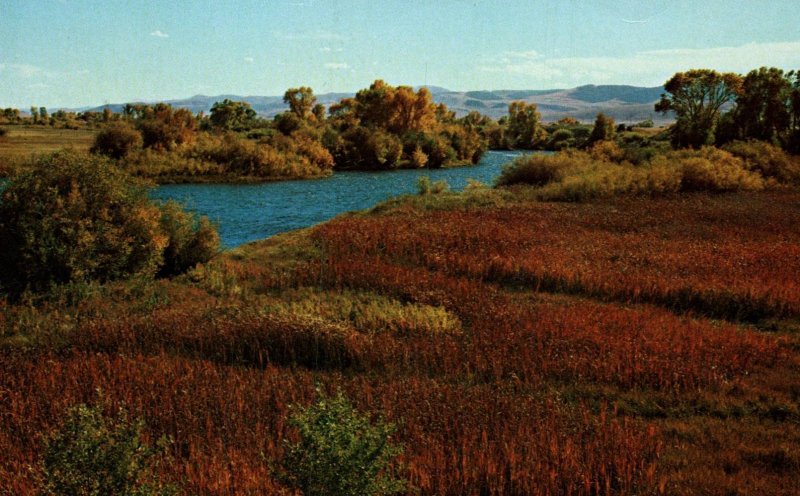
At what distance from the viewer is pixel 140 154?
5300cm

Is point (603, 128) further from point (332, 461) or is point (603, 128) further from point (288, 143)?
point (332, 461)

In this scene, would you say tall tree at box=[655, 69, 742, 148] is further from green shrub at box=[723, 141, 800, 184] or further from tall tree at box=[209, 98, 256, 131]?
tall tree at box=[209, 98, 256, 131]

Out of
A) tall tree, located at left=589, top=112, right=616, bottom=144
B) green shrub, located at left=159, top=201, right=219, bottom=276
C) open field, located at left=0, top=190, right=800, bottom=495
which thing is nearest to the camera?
open field, located at left=0, top=190, right=800, bottom=495

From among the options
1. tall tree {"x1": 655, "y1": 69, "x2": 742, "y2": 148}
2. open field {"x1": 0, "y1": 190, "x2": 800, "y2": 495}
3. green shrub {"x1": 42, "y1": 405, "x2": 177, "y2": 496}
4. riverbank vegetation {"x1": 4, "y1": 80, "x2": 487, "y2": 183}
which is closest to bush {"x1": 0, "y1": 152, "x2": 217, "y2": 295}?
open field {"x1": 0, "y1": 190, "x2": 800, "y2": 495}

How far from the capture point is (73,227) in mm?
13977

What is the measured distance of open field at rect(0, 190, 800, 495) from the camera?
6.20 metres

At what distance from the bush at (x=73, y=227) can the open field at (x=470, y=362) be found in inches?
36.9

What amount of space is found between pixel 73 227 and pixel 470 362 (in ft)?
33.3

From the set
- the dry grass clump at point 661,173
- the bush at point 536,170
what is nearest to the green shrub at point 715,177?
the dry grass clump at point 661,173

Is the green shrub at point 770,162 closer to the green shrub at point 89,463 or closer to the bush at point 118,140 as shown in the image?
the green shrub at point 89,463

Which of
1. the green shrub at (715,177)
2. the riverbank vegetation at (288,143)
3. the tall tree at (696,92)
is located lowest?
the green shrub at (715,177)

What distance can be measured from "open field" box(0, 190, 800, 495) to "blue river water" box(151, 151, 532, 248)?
1101 centimetres

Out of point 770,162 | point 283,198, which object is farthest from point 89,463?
point 770,162

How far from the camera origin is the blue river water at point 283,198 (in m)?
30.5
